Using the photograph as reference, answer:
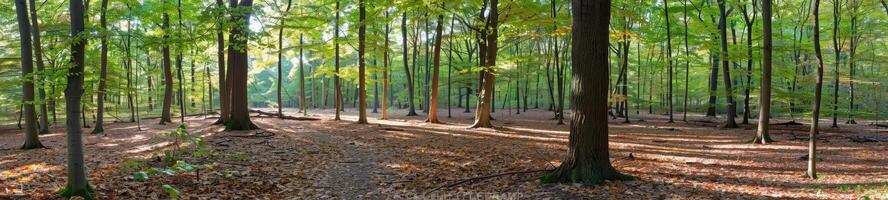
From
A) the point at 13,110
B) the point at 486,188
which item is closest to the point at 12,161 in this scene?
the point at 486,188

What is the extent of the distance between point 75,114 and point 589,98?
20.5 feet

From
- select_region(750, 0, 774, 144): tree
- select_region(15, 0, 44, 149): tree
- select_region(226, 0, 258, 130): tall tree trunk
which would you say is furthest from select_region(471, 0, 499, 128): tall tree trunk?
select_region(15, 0, 44, 149): tree

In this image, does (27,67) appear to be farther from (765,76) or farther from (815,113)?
(765,76)

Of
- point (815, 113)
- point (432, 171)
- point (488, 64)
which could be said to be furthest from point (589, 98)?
point (488, 64)

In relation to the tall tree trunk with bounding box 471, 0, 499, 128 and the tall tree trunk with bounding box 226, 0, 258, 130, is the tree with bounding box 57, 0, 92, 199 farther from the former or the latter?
the tall tree trunk with bounding box 471, 0, 499, 128

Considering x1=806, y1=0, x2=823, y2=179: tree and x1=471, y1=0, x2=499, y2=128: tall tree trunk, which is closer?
x1=806, y1=0, x2=823, y2=179: tree

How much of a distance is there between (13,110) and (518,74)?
91.0ft

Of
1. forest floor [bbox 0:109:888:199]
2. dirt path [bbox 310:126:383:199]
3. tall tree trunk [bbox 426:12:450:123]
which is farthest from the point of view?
tall tree trunk [bbox 426:12:450:123]

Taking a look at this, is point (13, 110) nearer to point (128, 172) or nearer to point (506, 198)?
point (128, 172)

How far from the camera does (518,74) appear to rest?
30406 mm

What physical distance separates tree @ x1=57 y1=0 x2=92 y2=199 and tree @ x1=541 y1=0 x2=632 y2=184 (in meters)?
5.82

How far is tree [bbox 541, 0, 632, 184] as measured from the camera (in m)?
6.29

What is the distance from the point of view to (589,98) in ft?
20.8

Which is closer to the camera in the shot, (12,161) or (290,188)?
(290,188)
